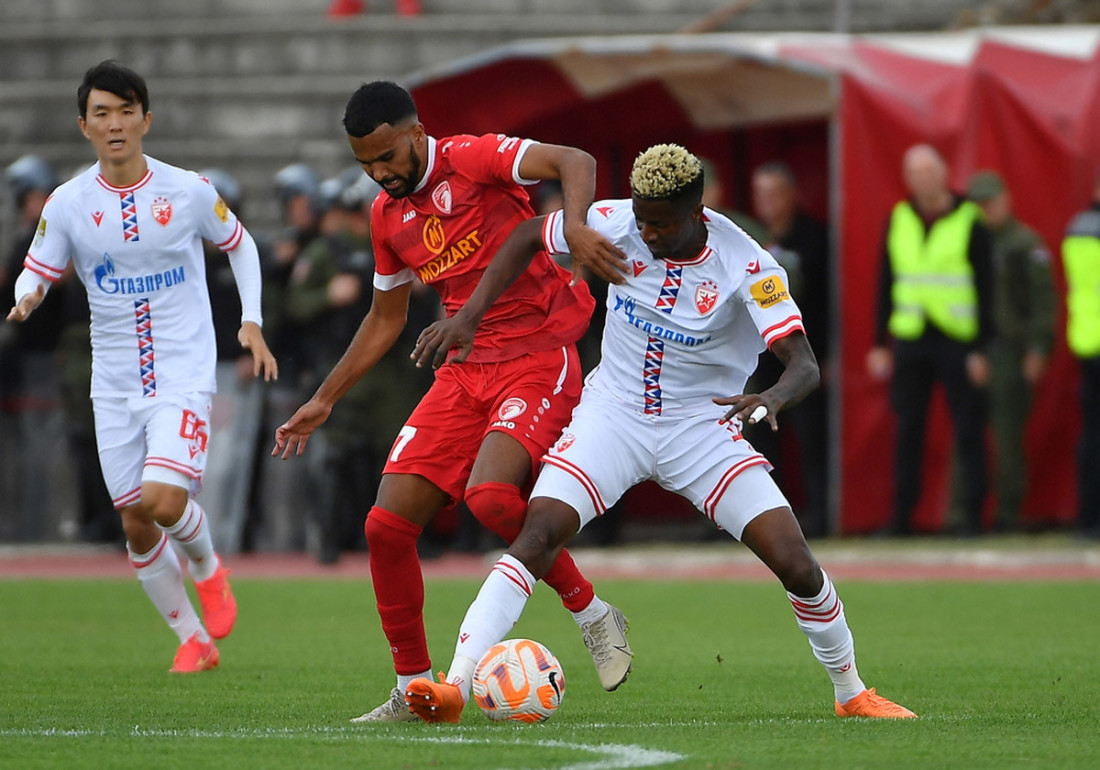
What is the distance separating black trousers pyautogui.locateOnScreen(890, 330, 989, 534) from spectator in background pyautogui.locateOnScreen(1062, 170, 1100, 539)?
0.74 meters

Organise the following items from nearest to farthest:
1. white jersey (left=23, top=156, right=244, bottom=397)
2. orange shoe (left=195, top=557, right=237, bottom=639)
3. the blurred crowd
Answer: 1. white jersey (left=23, top=156, right=244, bottom=397)
2. orange shoe (left=195, top=557, right=237, bottom=639)
3. the blurred crowd

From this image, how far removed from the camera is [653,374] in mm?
6895

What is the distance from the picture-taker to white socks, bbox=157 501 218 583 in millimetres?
8664

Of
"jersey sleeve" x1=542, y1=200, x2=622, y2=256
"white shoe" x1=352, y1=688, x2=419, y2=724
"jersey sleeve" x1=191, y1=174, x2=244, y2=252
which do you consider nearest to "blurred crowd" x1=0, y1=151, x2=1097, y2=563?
"jersey sleeve" x1=191, y1=174, x2=244, y2=252

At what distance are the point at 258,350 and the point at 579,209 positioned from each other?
200cm

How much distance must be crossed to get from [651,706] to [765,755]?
4.94ft

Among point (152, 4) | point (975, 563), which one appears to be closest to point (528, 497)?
point (975, 563)

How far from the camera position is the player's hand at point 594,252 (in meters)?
6.68

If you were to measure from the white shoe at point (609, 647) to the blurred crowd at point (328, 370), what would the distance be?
6906 millimetres

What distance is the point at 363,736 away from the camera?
627cm

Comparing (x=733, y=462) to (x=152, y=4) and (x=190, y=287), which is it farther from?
(x=152, y=4)

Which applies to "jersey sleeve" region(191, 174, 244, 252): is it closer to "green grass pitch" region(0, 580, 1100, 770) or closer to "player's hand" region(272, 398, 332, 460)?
"player's hand" region(272, 398, 332, 460)

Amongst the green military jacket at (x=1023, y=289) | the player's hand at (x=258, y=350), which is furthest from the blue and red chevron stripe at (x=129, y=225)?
the green military jacket at (x=1023, y=289)

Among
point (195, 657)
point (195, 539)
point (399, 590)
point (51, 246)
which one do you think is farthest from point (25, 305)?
point (399, 590)
